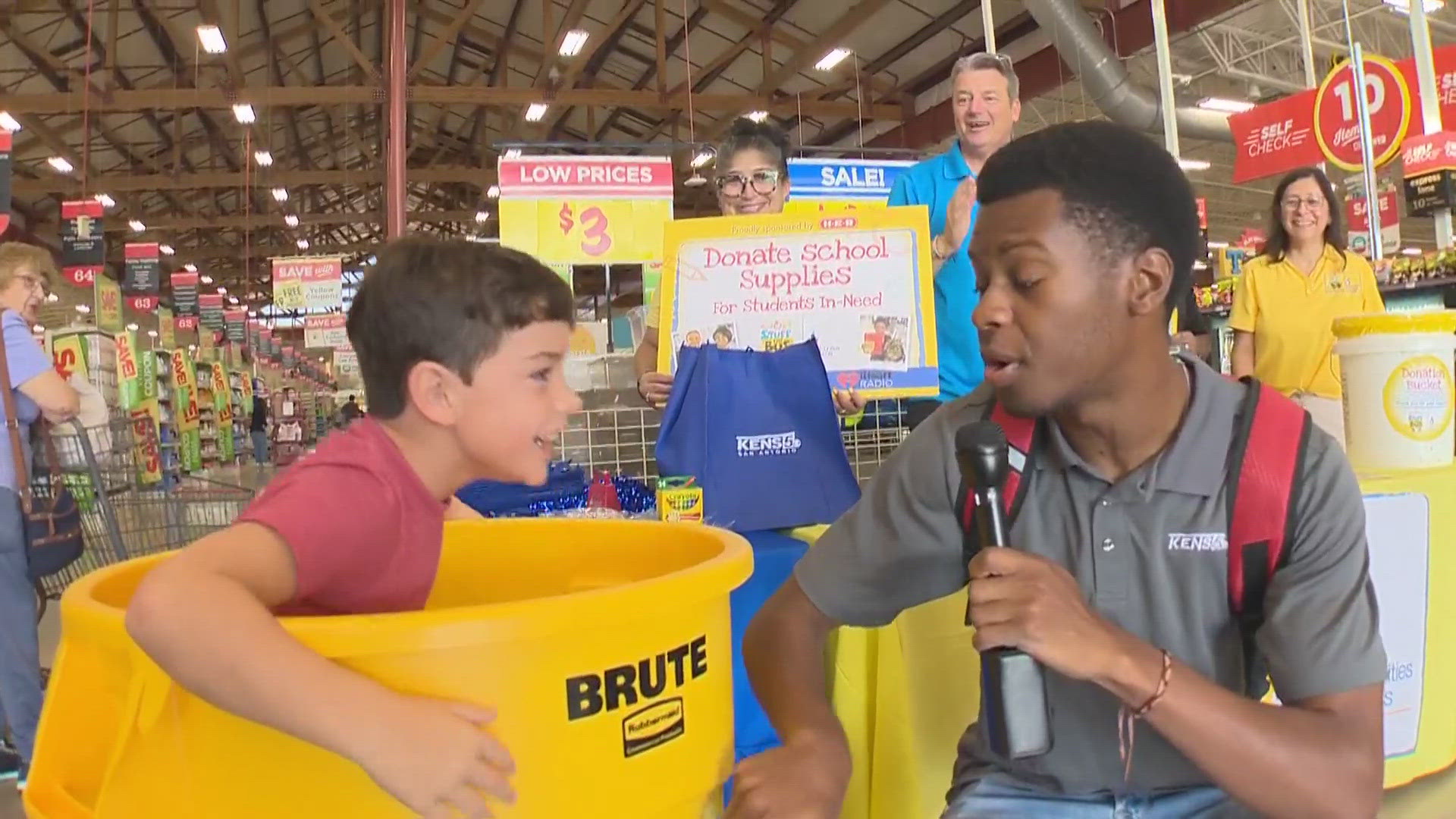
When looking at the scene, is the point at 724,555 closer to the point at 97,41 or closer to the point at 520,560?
the point at 520,560

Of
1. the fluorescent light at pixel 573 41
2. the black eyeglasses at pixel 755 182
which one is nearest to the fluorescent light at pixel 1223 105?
the fluorescent light at pixel 573 41

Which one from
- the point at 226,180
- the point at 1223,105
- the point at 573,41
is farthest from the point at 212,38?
the point at 1223,105

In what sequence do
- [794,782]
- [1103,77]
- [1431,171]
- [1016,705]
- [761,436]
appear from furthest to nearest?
[1103,77] → [1431,171] → [761,436] → [794,782] → [1016,705]

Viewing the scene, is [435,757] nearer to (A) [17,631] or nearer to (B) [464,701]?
(B) [464,701]

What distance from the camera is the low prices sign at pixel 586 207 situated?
5.72 metres

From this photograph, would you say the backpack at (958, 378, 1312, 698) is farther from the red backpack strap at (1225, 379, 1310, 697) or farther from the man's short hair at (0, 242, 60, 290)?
the man's short hair at (0, 242, 60, 290)

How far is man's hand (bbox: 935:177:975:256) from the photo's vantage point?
2330 mm

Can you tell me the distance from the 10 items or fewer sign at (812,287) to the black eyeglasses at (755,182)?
215 millimetres

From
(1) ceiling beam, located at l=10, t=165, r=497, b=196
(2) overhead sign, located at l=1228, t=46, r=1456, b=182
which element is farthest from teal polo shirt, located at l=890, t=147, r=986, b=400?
(1) ceiling beam, located at l=10, t=165, r=497, b=196

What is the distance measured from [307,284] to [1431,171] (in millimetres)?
13887

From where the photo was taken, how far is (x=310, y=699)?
81cm

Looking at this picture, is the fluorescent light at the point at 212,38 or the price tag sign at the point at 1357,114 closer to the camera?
the price tag sign at the point at 1357,114

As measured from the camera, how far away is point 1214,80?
619 inches

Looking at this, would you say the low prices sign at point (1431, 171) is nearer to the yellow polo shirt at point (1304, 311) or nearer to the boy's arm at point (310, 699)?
the yellow polo shirt at point (1304, 311)
